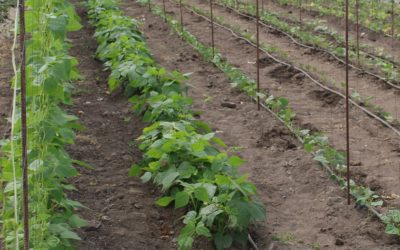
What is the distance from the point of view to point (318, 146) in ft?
20.5

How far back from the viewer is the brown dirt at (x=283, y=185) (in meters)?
4.74

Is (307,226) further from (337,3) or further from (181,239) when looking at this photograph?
(337,3)

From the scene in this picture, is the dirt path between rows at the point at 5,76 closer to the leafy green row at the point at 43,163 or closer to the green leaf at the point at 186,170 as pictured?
the leafy green row at the point at 43,163

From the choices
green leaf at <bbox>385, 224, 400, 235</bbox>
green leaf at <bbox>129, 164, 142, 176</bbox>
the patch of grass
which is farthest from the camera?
the patch of grass

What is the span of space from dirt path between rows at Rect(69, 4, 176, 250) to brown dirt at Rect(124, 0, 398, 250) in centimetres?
80

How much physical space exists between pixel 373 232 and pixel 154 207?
1637mm

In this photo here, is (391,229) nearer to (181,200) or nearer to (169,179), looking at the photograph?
(181,200)

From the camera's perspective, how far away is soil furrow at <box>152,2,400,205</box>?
5.75 metres

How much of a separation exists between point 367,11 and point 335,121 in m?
6.81

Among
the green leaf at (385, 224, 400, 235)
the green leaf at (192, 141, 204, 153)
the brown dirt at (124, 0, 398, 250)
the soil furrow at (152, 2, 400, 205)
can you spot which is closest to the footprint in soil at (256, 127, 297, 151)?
the brown dirt at (124, 0, 398, 250)

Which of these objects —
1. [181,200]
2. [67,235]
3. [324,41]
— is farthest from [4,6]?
[67,235]

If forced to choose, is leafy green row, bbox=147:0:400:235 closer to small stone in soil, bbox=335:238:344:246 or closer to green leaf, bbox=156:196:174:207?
small stone in soil, bbox=335:238:344:246

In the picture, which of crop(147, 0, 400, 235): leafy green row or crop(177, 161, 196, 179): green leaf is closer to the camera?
crop(177, 161, 196, 179): green leaf

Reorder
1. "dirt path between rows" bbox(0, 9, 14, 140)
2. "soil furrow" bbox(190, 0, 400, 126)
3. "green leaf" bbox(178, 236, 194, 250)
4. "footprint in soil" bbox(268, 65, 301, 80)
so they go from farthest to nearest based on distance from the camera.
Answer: "footprint in soil" bbox(268, 65, 301, 80) < "soil furrow" bbox(190, 0, 400, 126) < "dirt path between rows" bbox(0, 9, 14, 140) < "green leaf" bbox(178, 236, 194, 250)
